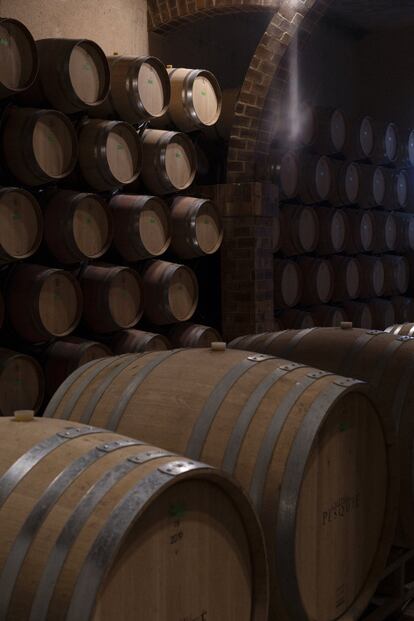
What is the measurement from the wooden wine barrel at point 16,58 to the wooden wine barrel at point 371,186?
4846mm

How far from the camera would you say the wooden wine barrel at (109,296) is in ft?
20.3

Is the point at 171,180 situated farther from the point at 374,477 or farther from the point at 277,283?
the point at 374,477

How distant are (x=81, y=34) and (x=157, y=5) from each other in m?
0.97

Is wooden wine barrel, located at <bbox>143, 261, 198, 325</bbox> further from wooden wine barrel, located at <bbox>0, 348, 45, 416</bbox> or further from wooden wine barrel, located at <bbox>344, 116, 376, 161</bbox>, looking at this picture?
wooden wine barrel, located at <bbox>344, 116, 376, 161</bbox>

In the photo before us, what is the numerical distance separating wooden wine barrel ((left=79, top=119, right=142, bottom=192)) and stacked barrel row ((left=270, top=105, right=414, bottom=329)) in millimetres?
1939

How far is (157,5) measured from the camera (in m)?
7.78

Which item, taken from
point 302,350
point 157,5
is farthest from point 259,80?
point 302,350

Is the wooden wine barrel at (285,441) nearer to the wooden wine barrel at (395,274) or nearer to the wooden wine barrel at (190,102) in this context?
the wooden wine barrel at (190,102)

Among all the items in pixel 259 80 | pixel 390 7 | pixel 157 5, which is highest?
pixel 390 7

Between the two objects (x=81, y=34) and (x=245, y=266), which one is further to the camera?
(x=245, y=266)

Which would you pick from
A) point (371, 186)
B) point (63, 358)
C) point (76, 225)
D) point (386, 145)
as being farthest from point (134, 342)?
point (386, 145)

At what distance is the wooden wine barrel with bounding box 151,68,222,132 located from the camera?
7098mm

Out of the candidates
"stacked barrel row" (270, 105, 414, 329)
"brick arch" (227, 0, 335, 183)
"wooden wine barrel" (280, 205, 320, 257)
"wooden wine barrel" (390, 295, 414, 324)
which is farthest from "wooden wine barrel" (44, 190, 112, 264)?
"wooden wine barrel" (390, 295, 414, 324)

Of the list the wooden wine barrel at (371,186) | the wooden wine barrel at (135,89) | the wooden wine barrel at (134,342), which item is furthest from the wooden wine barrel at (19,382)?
the wooden wine barrel at (371,186)
